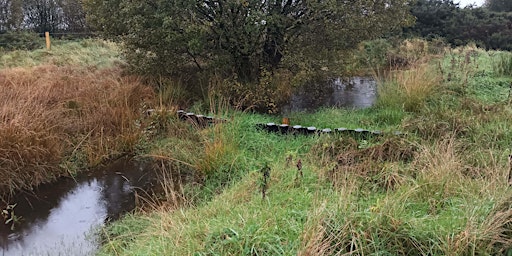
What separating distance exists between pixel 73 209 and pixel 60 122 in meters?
1.60

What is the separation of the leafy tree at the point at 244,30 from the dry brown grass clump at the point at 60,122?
2.74 feet

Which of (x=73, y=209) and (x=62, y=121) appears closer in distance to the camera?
(x=73, y=209)

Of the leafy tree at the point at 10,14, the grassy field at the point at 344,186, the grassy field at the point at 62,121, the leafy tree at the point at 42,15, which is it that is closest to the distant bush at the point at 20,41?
the leafy tree at the point at 10,14

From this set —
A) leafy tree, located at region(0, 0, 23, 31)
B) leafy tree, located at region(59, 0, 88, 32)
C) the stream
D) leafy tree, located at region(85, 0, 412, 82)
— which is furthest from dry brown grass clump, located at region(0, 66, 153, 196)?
leafy tree, located at region(59, 0, 88, 32)

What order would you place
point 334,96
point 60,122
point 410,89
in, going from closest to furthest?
point 60,122 → point 410,89 → point 334,96

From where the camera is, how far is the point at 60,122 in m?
5.41

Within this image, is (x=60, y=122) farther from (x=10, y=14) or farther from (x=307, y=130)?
(x=10, y=14)

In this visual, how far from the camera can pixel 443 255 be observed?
240 centimetres

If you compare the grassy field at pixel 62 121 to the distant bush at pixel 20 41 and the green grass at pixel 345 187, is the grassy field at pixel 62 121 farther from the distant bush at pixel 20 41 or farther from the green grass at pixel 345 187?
the distant bush at pixel 20 41

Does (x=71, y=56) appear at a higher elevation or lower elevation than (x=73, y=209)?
higher

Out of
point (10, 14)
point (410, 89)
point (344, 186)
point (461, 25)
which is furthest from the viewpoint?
point (461, 25)

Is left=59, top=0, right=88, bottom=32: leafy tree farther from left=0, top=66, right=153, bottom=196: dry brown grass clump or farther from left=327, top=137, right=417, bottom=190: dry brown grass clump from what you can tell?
left=327, top=137, right=417, bottom=190: dry brown grass clump

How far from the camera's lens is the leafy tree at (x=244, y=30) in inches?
254

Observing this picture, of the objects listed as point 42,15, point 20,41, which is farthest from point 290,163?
point 42,15
